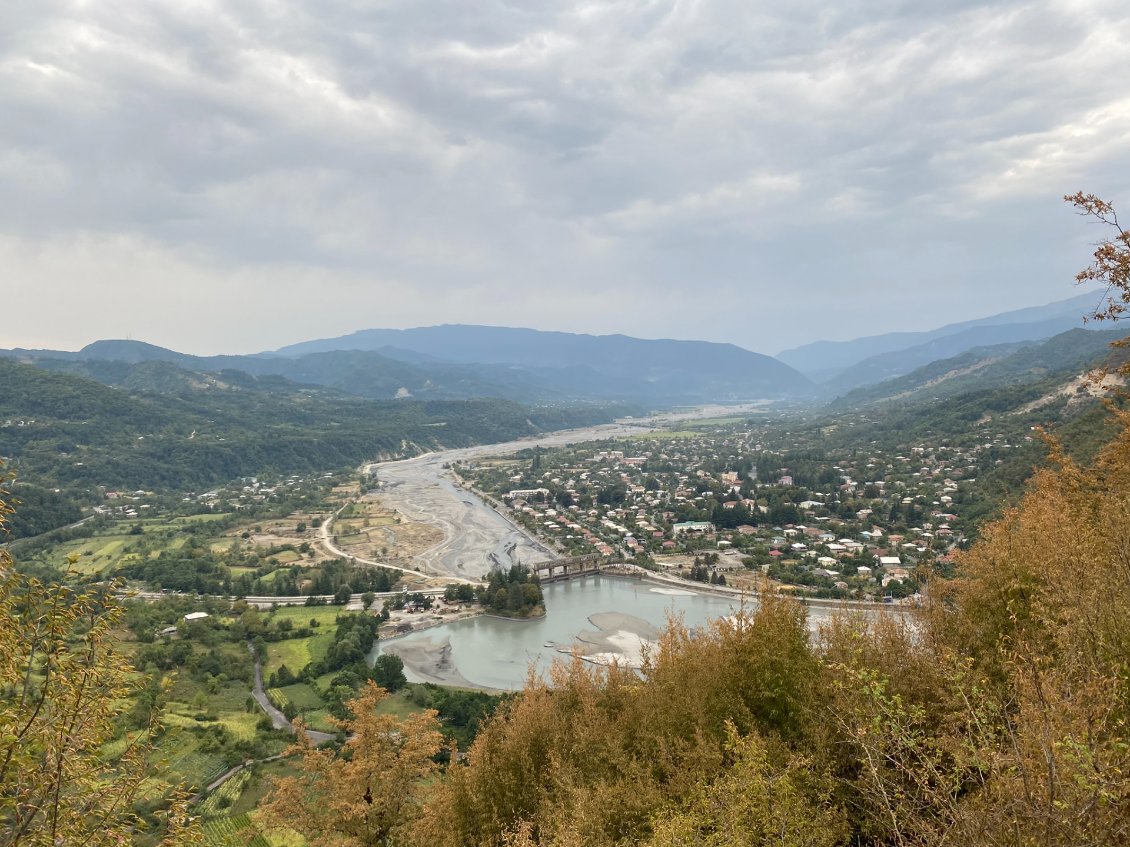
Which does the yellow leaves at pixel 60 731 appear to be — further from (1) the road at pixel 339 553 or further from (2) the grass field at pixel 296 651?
(1) the road at pixel 339 553

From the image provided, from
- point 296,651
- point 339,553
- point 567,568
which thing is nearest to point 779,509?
point 567,568

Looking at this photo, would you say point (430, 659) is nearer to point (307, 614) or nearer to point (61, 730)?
point (307, 614)

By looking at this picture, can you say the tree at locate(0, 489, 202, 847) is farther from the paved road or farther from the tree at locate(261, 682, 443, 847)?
the paved road

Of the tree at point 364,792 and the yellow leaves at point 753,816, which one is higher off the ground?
A: the yellow leaves at point 753,816

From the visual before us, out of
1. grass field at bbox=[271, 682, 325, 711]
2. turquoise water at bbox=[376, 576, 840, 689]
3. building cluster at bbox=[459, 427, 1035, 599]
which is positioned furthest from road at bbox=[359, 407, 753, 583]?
grass field at bbox=[271, 682, 325, 711]

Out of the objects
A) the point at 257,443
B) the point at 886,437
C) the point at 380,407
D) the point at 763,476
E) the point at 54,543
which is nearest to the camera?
the point at 54,543

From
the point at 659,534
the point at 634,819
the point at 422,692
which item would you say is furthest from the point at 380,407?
the point at 634,819

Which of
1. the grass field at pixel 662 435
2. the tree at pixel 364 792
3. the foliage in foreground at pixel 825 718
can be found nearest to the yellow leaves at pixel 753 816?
the foliage in foreground at pixel 825 718

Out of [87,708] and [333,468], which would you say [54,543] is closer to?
[333,468]
